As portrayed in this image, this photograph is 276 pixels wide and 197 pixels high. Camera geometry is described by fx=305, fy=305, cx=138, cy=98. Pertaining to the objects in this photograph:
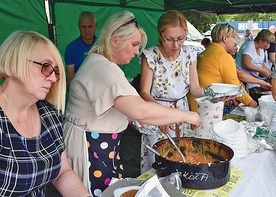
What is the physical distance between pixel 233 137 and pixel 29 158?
3.07 feet

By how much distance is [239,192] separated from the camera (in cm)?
121

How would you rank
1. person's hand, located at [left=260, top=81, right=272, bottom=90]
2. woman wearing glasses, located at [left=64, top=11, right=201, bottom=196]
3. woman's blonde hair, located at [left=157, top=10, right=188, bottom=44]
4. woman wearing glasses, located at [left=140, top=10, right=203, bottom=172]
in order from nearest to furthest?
woman wearing glasses, located at [left=64, top=11, right=201, bottom=196], woman's blonde hair, located at [left=157, top=10, right=188, bottom=44], woman wearing glasses, located at [left=140, top=10, right=203, bottom=172], person's hand, located at [left=260, top=81, right=272, bottom=90]

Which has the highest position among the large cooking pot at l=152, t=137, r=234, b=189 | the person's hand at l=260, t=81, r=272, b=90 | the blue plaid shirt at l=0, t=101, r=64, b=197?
the blue plaid shirt at l=0, t=101, r=64, b=197

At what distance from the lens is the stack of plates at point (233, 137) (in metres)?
1.47

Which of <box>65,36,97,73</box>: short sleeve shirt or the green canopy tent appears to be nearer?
the green canopy tent

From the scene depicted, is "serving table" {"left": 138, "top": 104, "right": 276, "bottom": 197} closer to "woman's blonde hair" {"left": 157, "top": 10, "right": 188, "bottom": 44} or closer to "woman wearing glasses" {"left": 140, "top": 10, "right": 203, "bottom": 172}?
"woman wearing glasses" {"left": 140, "top": 10, "right": 203, "bottom": 172}

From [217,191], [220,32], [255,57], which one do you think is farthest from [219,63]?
[255,57]

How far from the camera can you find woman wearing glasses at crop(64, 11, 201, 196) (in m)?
1.24

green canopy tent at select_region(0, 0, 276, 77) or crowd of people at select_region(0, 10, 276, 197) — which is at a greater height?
green canopy tent at select_region(0, 0, 276, 77)

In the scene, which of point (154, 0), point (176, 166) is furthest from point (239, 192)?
point (154, 0)

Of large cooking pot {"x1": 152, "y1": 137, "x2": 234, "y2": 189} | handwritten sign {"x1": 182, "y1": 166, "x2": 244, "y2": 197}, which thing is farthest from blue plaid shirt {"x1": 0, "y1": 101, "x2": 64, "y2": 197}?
handwritten sign {"x1": 182, "y1": 166, "x2": 244, "y2": 197}

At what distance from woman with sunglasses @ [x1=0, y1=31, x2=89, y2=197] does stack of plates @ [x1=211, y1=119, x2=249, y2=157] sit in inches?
27.8

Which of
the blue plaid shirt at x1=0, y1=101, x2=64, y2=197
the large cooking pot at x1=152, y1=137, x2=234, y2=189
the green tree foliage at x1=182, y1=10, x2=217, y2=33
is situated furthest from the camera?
the green tree foliage at x1=182, y1=10, x2=217, y2=33

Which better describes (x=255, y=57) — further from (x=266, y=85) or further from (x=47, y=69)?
(x=47, y=69)
